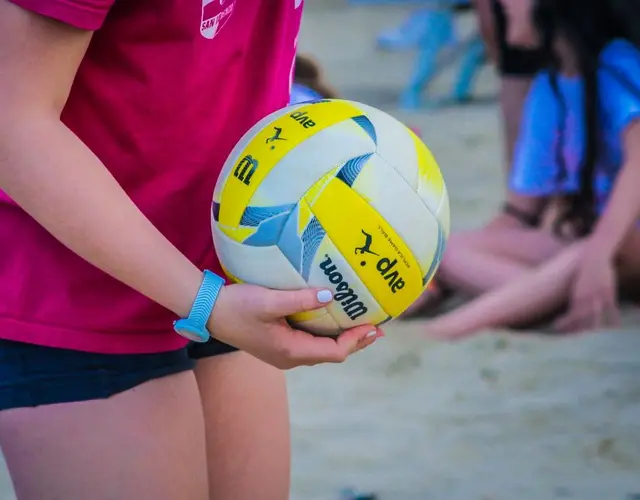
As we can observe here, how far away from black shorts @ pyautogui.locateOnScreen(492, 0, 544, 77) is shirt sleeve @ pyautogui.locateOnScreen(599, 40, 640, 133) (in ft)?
2.13

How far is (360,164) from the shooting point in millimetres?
1504

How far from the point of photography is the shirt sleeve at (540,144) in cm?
467

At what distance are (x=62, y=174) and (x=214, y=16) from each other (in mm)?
333

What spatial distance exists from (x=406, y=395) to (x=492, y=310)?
785 millimetres

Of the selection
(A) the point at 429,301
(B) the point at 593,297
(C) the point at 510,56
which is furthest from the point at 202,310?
(C) the point at 510,56

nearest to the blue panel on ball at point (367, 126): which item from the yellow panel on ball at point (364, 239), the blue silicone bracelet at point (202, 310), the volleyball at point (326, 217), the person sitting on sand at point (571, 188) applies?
the volleyball at point (326, 217)

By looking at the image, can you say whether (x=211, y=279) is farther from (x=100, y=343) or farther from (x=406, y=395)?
(x=406, y=395)

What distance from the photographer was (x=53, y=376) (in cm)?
151

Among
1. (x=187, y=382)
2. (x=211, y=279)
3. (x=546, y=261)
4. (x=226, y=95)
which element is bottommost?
(x=546, y=261)

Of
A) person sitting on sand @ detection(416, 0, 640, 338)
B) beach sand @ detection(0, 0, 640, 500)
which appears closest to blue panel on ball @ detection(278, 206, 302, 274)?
beach sand @ detection(0, 0, 640, 500)

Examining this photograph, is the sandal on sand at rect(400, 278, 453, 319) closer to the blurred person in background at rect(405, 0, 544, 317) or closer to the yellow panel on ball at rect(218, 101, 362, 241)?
the blurred person in background at rect(405, 0, 544, 317)

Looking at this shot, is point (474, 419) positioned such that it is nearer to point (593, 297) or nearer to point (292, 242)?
point (593, 297)

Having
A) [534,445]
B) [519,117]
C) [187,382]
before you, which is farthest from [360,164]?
[519,117]

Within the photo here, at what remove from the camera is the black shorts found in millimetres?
5074
